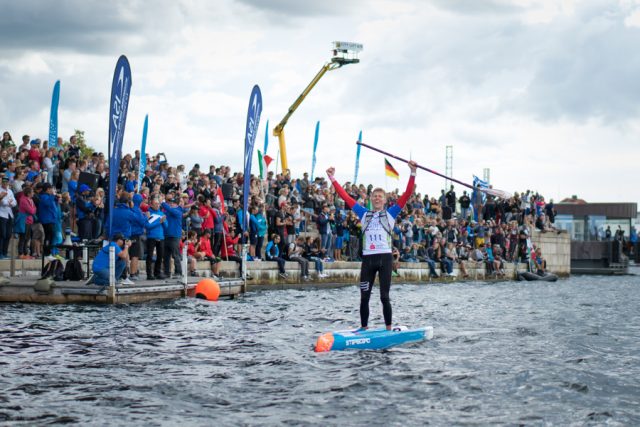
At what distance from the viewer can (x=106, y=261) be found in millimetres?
18500

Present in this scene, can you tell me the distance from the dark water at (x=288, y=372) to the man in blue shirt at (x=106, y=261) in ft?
2.94

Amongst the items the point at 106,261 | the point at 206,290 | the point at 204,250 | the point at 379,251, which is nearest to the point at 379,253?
the point at 379,251

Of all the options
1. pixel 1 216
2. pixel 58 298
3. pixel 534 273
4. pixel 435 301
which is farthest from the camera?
pixel 534 273

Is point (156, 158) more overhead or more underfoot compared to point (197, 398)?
more overhead

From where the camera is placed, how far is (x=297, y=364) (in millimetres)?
11430

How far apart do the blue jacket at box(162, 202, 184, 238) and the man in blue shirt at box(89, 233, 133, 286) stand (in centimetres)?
177

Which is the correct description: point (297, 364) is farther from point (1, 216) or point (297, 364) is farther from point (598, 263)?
point (598, 263)

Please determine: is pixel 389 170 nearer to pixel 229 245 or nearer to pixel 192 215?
pixel 229 245

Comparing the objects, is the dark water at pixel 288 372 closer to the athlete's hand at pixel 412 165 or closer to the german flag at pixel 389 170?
the athlete's hand at pixel 412 165

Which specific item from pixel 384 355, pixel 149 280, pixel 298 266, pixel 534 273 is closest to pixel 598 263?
pixel 534 273

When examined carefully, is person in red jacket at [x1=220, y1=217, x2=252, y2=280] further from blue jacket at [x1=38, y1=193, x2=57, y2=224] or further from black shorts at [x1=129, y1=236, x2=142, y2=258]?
blue jacket at [x1=38, y1=193, x2=57, y2=224]

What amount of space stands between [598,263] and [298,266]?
48.8 meters

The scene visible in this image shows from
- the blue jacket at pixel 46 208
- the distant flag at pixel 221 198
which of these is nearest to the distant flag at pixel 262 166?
the distant flag at pixel 221 198

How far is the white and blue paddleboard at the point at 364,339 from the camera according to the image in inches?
503
